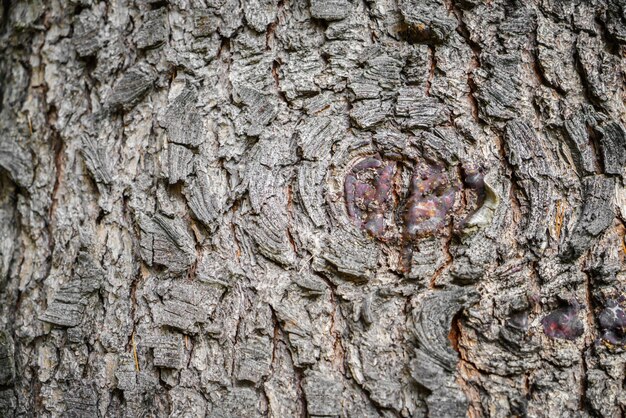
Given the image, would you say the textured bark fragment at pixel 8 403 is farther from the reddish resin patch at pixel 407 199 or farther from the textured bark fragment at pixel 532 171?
the textured bark fragment at pixel 532 171

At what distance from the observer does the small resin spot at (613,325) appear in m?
1.04

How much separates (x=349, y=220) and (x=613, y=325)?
53 centimetres

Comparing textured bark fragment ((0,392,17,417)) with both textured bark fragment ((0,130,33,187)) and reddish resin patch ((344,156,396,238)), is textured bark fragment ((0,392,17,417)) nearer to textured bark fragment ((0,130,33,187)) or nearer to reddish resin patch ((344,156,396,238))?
textured bark fragment ((0,130,33,187))

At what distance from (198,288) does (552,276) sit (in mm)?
672

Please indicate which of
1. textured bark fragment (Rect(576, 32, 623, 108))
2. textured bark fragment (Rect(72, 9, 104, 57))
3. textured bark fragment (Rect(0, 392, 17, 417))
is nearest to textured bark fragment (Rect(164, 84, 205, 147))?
textured bark fragment (Rect(72, 9, 104, 57))

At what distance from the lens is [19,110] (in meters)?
1.32

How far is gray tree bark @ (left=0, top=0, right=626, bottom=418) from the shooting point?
1021 millimetres

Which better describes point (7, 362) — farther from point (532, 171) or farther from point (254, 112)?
point (532, 171)

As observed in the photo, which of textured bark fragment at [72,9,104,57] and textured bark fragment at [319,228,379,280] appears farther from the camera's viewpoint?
textured bark fragment at [72,9,104,57]

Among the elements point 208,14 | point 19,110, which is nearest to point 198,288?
point 208,14

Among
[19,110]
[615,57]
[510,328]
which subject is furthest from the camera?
[19,110]

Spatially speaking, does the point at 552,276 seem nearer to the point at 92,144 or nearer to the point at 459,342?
the point at 459,342

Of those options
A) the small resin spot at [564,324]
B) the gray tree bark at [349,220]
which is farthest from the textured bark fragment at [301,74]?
the small resin spot at [564,324]

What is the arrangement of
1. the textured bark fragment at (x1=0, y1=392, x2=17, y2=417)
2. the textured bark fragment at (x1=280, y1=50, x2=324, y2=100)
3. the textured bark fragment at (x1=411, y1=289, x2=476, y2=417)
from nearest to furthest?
1. the textured bark fragment at (x1=411, y1=289, x2=476, y2=417)
2. the textured bark fragment at (x1=280, y1=50, x2=324, y2=100)
3. the textured bark fragment at (x1=0, y1=392, x2=17, y2=417)
